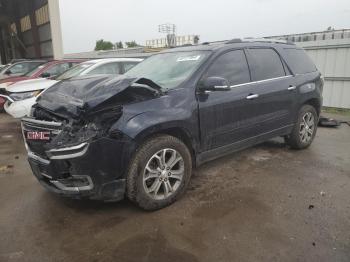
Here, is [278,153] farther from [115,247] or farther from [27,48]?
[27,48]

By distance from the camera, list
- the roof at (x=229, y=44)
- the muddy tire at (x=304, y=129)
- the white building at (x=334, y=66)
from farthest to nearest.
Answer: the white building at (x=334, y=66), the muddy tire at (x=304, y=129), the roof at (x=229, y=44)

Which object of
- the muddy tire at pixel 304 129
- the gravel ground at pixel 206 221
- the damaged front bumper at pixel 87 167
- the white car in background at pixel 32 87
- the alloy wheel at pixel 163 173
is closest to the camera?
the gravel ground at pixel 206 221

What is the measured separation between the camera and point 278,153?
5473mm

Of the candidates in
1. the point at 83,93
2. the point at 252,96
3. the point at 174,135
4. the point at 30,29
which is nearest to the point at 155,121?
the point at 174,135

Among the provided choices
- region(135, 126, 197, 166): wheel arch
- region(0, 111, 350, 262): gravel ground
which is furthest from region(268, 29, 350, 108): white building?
region(135, 126, 197, 166): wheel arch

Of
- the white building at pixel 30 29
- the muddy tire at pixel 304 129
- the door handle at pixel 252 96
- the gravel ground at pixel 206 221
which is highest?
the white building at pixel 30 29

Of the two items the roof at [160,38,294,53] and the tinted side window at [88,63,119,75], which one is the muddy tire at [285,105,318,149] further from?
the tinted side window at [88,63,119,75]

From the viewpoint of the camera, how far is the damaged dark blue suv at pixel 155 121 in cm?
308

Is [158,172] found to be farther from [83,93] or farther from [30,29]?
[30,29]

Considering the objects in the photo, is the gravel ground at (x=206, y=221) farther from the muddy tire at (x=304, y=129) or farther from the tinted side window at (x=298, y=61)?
the tinted side window at (x=298, y=61)

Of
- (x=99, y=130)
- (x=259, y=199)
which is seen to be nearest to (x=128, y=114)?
(x=99, y=130)

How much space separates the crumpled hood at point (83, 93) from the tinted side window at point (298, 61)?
273cm

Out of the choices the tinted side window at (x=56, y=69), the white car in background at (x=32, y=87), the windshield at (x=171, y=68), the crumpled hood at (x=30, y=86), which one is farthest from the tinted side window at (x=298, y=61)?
the tinted side window at (x=56, y=69)

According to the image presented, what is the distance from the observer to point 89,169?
3035mm
